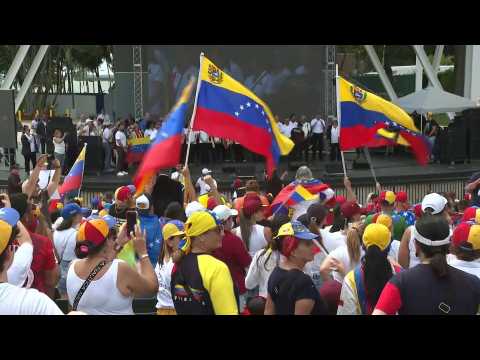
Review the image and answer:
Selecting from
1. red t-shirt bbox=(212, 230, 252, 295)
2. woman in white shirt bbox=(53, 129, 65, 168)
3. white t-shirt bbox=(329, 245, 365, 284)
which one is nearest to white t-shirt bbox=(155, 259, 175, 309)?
red t-shirt bbox=(212, 230, 252, 295)

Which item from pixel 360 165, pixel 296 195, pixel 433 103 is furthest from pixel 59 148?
pixel 296 195

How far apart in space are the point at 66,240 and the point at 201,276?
2.81 meters

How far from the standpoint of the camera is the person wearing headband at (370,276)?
4922 millimetres

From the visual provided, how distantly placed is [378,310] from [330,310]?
4.27 feet

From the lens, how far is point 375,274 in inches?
194

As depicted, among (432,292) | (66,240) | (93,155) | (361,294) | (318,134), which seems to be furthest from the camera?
(318,134)

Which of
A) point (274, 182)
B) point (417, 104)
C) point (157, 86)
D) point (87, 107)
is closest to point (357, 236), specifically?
point (274, 182)

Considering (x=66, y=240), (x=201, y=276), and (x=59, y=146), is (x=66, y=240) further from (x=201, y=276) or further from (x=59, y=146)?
(x=59, y=146)

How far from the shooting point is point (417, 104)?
74.0ft

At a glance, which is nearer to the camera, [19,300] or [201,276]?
[19,300]

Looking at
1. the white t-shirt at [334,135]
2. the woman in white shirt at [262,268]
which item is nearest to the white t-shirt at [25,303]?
the woman in white shirt at [262,268]

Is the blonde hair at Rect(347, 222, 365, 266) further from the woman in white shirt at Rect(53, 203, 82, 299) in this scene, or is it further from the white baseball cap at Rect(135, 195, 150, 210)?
the woman in white shirt at Rect(53, 203, 82, 299)

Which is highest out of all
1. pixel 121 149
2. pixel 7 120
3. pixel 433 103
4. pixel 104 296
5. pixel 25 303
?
pixel 433 103

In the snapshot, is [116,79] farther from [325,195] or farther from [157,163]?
[157,163]
